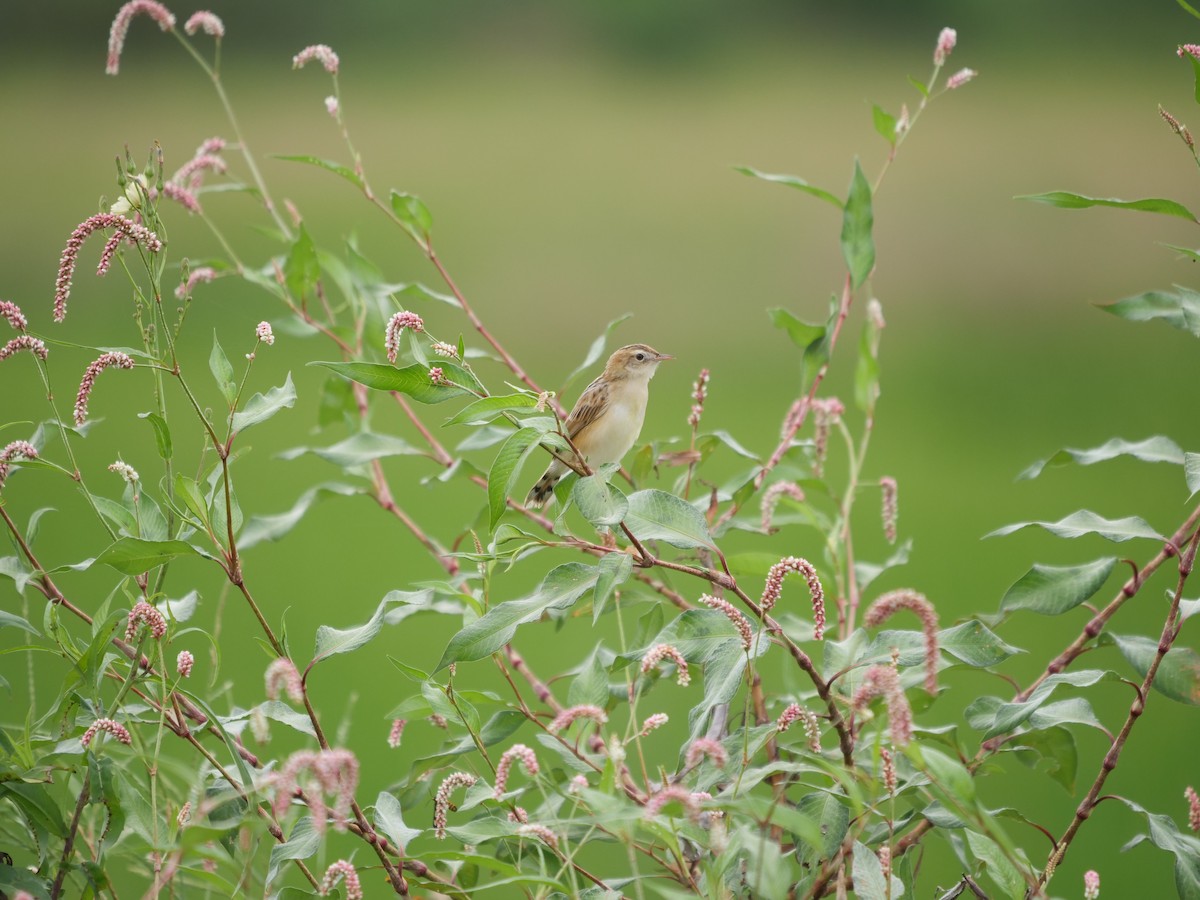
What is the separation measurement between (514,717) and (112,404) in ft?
6.22

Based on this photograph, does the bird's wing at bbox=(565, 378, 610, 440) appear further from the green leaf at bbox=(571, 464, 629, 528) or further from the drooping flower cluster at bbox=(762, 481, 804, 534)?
the green leaf at bbox=(571, 464, 629, 528)

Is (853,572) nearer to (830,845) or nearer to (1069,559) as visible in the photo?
(830,845)

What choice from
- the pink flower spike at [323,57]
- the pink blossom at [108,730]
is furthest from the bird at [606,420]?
the pink blossom at [108,730]

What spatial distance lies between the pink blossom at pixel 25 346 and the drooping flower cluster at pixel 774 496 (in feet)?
1.18

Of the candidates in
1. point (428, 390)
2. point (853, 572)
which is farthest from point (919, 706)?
point (428, 390)

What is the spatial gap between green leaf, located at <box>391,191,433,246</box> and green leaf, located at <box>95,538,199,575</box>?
14.1 inches

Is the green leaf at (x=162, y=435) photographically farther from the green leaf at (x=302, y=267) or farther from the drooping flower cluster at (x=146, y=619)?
the green leaf at (x=302, y=267)

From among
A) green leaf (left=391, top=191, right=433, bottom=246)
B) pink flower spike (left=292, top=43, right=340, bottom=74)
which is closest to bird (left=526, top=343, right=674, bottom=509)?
green leaf (left=391, top=191, right=433, bottom=246)

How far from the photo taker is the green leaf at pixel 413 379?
43 centimetres

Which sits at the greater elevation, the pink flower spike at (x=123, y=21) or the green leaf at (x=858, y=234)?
the pink flower spike at (x=123, y=21)

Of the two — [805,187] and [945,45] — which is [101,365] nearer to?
[805,187]

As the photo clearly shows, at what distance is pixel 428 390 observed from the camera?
1.46ft

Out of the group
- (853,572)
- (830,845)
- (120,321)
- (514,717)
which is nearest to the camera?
(830,845)

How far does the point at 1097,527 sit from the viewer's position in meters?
0.55
